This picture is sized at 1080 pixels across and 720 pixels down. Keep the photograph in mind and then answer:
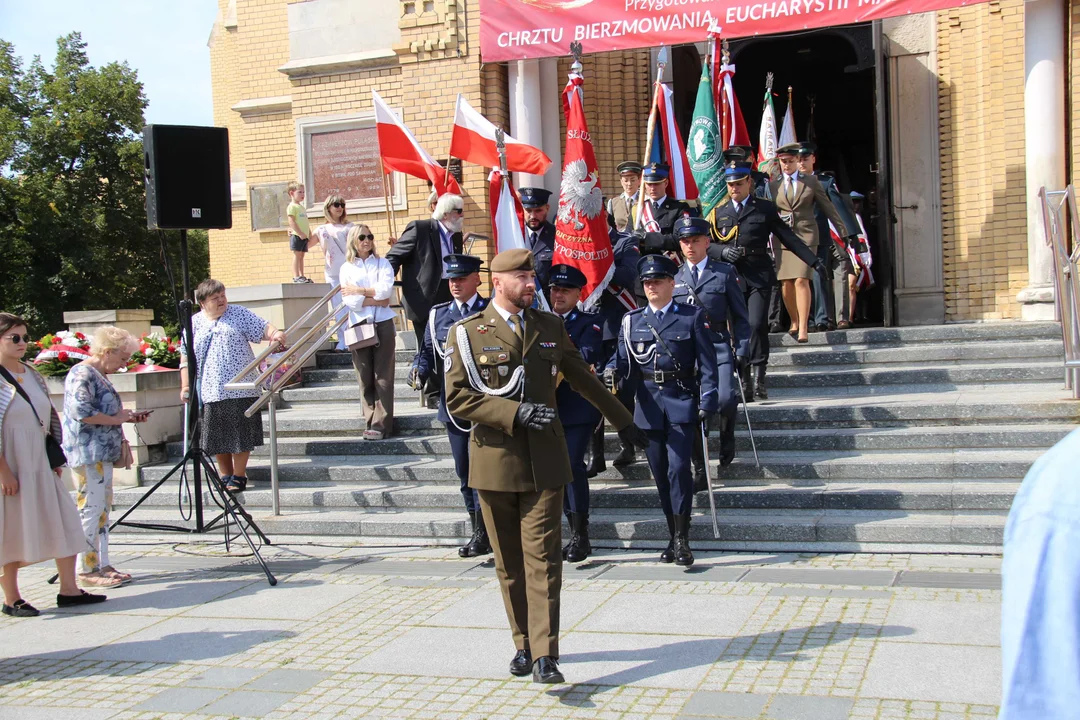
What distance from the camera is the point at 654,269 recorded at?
6.93 metres

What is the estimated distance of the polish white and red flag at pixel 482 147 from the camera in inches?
392

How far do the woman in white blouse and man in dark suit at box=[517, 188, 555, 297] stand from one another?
1442 millimetres

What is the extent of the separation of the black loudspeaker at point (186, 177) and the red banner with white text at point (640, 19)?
4204mm

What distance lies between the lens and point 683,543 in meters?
6.81

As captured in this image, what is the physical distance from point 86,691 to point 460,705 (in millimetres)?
1940

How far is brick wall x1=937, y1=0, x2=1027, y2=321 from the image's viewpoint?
1103 cm

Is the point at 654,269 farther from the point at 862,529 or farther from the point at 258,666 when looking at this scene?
the point at 258,666

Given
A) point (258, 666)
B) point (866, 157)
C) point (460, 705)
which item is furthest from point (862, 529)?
point (866, 157)

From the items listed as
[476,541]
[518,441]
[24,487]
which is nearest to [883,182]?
[476,541]

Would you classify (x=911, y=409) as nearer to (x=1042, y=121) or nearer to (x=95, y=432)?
(x=1042, y=121)

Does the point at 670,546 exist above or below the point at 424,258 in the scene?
below

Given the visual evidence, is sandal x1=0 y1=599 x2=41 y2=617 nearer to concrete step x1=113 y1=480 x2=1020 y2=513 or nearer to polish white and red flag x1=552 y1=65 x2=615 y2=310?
concrete step x1=113 y1=480 x2=1020 y2=513

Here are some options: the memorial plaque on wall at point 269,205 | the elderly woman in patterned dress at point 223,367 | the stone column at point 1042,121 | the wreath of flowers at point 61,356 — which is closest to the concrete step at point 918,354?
the stone column at point 1042,121

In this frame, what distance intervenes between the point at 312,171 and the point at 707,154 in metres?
5.91
